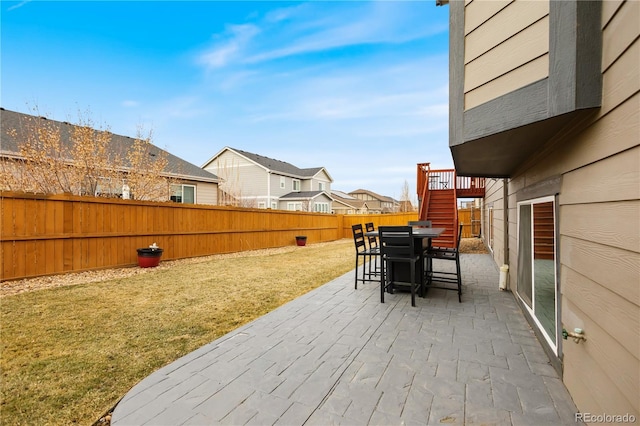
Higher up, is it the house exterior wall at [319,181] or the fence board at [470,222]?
the house exterior wall at [319,181]

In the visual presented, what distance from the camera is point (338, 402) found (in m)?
1.82

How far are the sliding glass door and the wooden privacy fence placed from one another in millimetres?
7974

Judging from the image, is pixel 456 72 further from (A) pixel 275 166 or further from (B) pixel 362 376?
(A) pixel 275 166

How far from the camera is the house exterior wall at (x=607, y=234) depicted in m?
1.15

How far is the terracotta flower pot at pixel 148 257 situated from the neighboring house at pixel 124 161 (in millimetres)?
1836

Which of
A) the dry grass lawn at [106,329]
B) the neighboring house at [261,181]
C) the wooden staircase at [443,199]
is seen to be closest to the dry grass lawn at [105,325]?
the dry grass lawn at [106,329]

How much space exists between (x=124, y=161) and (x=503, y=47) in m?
12.5

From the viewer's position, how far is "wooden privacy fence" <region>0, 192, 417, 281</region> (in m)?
5.08

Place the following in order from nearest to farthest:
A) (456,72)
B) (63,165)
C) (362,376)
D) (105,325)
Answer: (362,376), (456,72), (105,325), (63,165)

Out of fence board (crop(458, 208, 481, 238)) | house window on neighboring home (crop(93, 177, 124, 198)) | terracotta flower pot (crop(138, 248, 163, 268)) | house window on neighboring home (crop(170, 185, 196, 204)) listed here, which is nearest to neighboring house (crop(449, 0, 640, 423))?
terracotta flower pot (crop(138, 248, 163, 268))

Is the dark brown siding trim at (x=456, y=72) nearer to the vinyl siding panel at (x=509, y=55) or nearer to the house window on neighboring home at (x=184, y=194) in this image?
the vinyl siding panel at (x=509, y=55)
